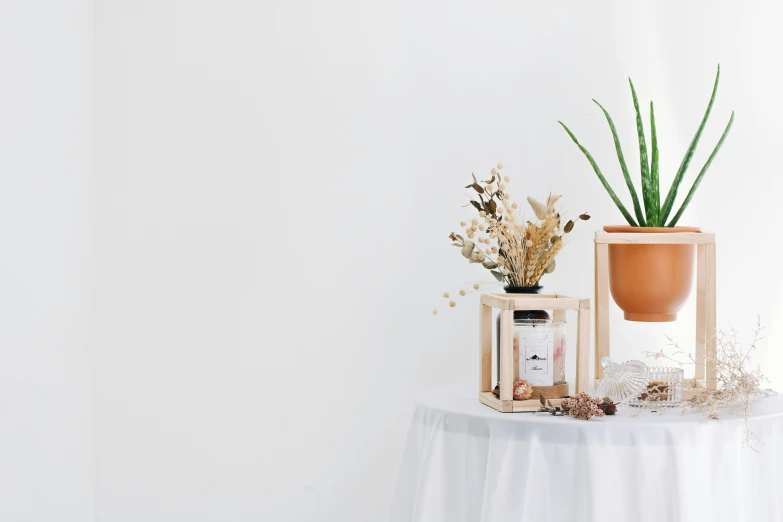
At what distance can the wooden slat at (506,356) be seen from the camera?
5.08ft


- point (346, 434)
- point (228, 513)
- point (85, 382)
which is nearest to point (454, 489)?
point (346, 434)

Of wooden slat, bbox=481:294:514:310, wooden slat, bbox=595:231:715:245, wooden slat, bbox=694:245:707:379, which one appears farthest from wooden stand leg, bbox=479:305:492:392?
wooden slat, bbox=694:245:707:379

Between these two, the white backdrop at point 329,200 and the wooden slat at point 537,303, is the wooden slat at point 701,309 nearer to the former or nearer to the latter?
the wooden slat at point 537,303

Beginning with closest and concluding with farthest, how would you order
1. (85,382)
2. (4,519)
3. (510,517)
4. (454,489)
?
(510,517) < (454,489) < (4,519) < (85,382)

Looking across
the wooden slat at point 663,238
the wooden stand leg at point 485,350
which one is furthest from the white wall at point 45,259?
the wooden slat at point 663,238

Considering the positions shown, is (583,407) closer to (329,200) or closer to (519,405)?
(519,405)

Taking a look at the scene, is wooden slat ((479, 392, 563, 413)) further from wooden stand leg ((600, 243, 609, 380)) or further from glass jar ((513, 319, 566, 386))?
wooden stand leg ((600, 243, 609, 380))

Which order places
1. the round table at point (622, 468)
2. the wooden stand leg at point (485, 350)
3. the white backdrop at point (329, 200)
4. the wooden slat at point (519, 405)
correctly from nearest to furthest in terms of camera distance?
the round table at point (622, 468) → the wooden slat at point (519, 405) → the wooden stand leg at point (485, 350) → the white backdrop at point (329, 200)

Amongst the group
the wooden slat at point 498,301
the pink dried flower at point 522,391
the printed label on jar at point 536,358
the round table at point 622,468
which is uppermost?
the wooden slat at point 498,301

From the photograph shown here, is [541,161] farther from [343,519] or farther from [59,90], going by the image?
[59,90]

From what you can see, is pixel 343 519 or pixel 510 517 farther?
pixel 343 519

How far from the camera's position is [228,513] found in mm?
2488

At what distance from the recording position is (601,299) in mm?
1884

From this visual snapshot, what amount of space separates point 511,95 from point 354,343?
1002 millimetres
